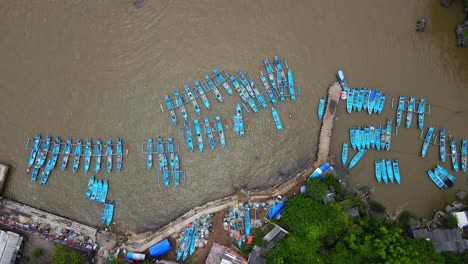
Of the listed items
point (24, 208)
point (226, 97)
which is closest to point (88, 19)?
point (226, 97)

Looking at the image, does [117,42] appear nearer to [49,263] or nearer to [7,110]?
[7,110]

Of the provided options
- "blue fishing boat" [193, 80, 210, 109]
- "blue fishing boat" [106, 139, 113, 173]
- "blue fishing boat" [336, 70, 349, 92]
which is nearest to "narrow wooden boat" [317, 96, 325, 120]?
"blue fishing boat" [336, 70, 349, 92]

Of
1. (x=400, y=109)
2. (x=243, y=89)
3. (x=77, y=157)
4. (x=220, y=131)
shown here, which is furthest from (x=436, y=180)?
(x=77, y=157)

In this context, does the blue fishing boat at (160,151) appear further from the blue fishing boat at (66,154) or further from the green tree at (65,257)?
the green tree at (65,257)

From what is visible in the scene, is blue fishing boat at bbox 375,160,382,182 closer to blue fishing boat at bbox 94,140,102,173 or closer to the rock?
the rock

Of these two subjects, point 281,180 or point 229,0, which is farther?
point 229,0

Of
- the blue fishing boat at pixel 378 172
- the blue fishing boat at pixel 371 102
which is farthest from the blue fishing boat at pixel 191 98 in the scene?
the blue fishing boat at pixel 378 172
